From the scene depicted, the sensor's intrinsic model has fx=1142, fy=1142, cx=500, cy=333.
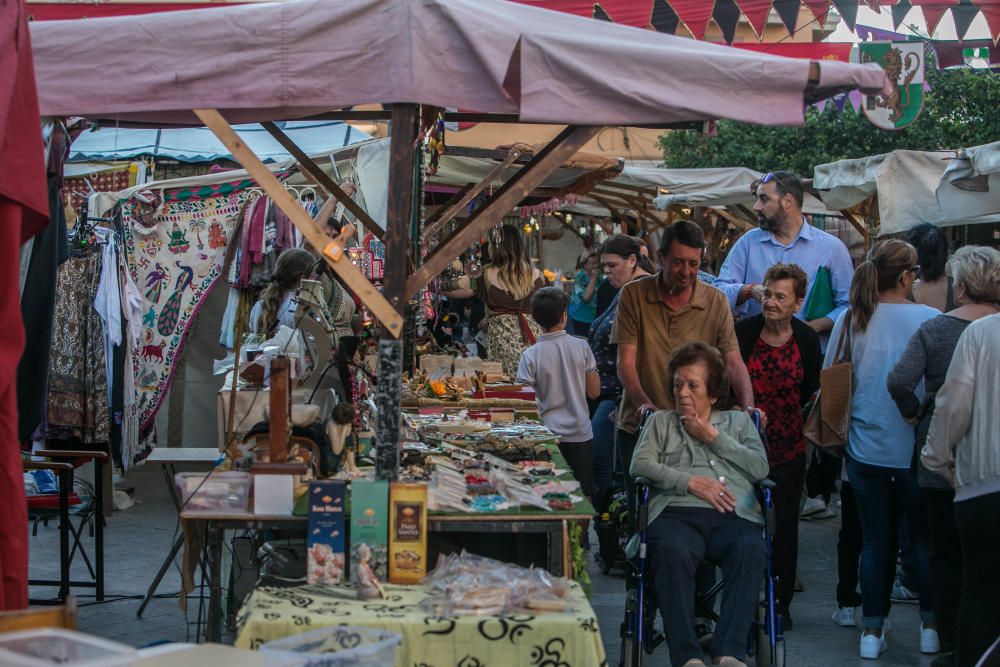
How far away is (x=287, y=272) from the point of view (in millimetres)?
6961

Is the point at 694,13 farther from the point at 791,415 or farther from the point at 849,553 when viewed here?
the point at 849,553

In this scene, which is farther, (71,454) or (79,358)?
(79,358)

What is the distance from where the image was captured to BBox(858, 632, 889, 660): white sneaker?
5.68 metres

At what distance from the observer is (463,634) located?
11.5ft

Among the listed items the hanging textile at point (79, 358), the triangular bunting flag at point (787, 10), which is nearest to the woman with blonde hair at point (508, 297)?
the triangular bunting flag at point (787, 10)

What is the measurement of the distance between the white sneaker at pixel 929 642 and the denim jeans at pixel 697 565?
4.86 ft

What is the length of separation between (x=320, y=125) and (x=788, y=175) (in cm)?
840

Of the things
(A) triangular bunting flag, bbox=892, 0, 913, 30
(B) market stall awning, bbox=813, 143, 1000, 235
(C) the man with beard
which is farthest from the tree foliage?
(C) the man with beard

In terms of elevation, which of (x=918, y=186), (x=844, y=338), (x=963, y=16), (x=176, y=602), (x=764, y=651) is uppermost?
(x=963, y=16)

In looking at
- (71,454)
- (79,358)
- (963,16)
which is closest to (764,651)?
(71,454)

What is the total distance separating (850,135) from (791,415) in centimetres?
1947

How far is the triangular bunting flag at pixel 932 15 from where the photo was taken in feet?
33.5

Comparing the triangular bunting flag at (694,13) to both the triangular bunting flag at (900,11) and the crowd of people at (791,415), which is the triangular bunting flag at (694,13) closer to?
the triangular bunting flag at (900,11)

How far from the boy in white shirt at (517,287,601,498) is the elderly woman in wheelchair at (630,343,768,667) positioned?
73.8 inches
